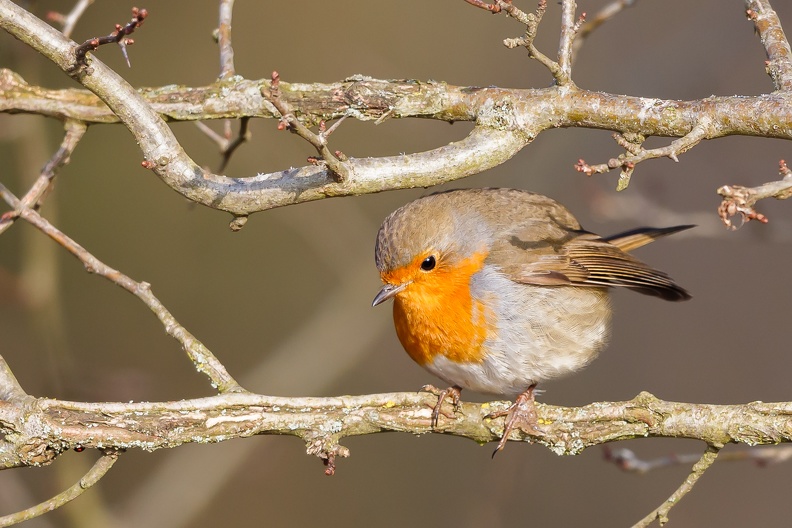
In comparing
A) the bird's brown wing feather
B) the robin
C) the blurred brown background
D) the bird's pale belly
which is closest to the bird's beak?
the robin

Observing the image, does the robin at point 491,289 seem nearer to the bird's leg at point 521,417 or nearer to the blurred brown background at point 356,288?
the bird's leg at point 521,417

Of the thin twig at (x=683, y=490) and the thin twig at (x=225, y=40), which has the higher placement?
the thin twig at (x=225, y=40)

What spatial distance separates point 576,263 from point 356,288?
1.73 meters

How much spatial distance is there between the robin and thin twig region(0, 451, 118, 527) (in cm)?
131

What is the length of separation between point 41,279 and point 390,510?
3266 millimetres

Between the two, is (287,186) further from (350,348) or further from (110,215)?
(110,215)

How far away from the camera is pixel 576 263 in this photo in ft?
12.1

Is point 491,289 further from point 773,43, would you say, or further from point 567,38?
point 773,43

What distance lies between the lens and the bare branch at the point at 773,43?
7.92 feet

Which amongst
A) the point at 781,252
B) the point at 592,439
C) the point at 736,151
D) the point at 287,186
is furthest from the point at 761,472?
the point at 287,186

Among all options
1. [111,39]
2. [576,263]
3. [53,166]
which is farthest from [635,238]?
[111,39]

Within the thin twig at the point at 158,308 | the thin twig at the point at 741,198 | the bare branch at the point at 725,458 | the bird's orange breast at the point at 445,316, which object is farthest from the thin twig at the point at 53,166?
the bare branch at the point at 725,458

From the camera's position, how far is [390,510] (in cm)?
635

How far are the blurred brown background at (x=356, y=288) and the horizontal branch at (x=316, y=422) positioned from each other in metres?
1.93
